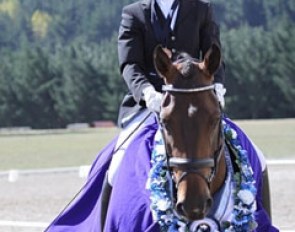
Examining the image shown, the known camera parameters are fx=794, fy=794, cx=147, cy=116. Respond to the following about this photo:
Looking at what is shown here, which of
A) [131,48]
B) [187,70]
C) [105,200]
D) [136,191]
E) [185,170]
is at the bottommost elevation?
[105,200]

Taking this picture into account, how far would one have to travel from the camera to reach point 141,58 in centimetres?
579

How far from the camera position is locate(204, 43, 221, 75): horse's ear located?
4.63 metres

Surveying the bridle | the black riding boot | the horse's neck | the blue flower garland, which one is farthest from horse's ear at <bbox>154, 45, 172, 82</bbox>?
the black riding boot

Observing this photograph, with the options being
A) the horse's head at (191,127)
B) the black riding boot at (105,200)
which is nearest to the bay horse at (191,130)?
the horse's head at (191,127)

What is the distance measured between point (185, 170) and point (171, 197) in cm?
55

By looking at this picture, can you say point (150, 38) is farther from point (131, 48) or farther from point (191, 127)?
point (191, 127)

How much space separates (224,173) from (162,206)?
0.46 m

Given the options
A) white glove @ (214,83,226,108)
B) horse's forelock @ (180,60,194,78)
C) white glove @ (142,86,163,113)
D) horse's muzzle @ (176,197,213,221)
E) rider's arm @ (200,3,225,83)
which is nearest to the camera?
horse's muzzle @ (176,197,213,221)

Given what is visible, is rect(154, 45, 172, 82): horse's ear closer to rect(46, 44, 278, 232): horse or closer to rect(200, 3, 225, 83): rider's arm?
rect(46, 44, 278, 232): horse

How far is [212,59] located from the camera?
15.3 ft

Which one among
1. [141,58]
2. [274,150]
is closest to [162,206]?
[141,58]

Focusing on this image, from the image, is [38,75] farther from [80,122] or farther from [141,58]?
[141,58]

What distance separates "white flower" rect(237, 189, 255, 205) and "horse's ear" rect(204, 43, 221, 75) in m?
0.87

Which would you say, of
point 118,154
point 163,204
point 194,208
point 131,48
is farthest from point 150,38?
point 194,208
